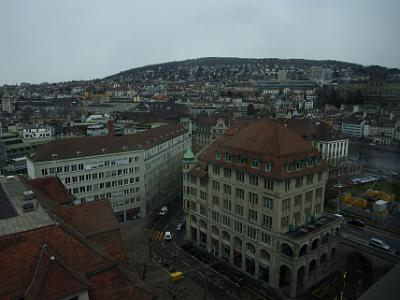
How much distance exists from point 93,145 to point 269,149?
21.9 metres

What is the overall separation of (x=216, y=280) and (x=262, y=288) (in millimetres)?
3648

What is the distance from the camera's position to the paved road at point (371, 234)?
3459 cm

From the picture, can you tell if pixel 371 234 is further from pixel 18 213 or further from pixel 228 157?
pixel 18 213

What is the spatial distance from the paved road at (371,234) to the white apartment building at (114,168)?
2341 centimetres

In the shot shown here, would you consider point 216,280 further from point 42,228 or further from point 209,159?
point 42,228

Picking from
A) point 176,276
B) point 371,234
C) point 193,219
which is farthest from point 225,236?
point 371,234

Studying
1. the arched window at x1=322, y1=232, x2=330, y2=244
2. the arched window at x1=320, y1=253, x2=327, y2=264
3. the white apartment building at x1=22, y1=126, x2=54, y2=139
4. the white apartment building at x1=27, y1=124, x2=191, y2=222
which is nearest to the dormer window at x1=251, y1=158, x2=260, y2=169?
the arched window at x1=322, y1=232, x2=330, y2=244

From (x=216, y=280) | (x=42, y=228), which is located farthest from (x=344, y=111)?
(x=42, y=228)

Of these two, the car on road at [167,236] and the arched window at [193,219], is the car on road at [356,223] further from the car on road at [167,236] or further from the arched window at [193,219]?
the car on road at [167,236]

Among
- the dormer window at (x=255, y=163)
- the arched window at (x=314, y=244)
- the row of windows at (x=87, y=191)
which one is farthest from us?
the row of windows at (x=87, y=191)

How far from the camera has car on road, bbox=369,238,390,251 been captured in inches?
1292

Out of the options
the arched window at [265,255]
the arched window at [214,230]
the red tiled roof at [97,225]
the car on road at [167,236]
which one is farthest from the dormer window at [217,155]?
the red tiled roof at [97,225]

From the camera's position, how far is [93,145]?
142 ft

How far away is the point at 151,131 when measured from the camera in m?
52.3
